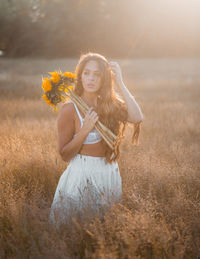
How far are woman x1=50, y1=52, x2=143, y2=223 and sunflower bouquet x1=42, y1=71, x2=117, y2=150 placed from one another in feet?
0.23

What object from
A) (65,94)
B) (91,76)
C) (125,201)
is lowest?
(125,201)

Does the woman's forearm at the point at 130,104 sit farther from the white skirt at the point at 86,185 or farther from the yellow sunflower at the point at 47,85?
the yellow sunflower at the point at 47,85

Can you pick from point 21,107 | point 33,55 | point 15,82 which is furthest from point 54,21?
point 21,107

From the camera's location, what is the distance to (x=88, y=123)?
94.6 inches

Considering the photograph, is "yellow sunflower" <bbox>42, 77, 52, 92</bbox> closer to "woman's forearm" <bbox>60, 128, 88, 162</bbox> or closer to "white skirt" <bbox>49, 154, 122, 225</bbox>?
"woman's forearm" <bbox>60, 128, 88, 162</bbox>

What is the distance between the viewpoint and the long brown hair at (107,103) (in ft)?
8.45

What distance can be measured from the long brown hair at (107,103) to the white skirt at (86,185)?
13cm

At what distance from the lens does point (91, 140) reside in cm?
257

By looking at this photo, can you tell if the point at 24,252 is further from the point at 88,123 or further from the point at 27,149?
the point at 27,149

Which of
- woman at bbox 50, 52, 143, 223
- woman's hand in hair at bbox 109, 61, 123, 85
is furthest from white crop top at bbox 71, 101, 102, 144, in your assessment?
woman's hand in hair at bbox 109, 61, 123, 85

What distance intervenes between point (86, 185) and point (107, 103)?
2.56 feet

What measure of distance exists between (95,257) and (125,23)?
4169 cm

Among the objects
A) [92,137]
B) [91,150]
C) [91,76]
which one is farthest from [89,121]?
[91,76]

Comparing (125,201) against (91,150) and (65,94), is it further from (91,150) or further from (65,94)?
(65,94)
